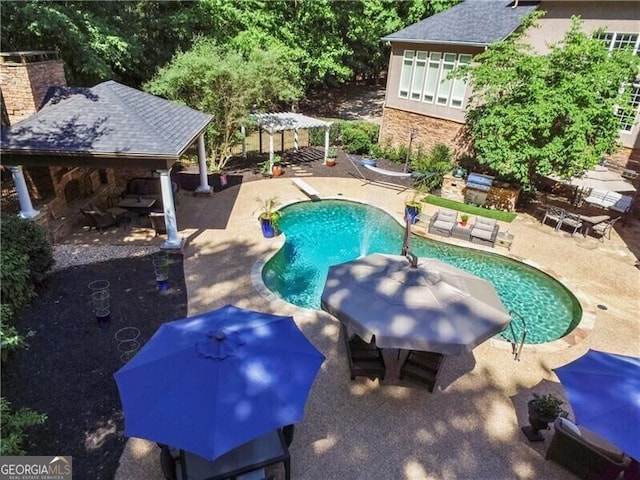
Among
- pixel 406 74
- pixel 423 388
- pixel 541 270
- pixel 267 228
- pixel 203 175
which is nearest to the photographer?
pixel 423 388

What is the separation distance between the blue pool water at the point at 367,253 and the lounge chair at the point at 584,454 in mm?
3961

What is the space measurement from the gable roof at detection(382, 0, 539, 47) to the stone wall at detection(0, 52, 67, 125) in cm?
1769

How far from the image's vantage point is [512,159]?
1623 centimetres

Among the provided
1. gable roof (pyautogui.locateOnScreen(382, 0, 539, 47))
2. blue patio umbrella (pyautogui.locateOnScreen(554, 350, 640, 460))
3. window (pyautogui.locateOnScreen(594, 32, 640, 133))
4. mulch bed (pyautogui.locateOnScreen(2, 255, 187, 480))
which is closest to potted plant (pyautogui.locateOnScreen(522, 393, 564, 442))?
blue patio umbrella (pyautogui.locateOnScreen(554, 350, 640, 460))

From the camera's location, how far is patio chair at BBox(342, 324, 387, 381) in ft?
26.1

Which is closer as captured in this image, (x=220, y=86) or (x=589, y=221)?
(x=589, y=221)

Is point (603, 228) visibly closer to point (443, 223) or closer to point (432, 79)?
point (443, 223)

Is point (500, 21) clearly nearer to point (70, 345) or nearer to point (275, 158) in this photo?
point (275, 158)

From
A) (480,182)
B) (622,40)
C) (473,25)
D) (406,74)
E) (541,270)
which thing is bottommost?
(541,270)

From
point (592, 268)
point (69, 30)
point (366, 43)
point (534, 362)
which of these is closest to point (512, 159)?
point (592, 268)

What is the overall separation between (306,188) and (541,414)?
45.0ft

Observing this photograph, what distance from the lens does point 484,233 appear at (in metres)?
14.6

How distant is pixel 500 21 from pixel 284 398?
73.1ft

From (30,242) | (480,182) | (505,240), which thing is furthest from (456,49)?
(30,242)
